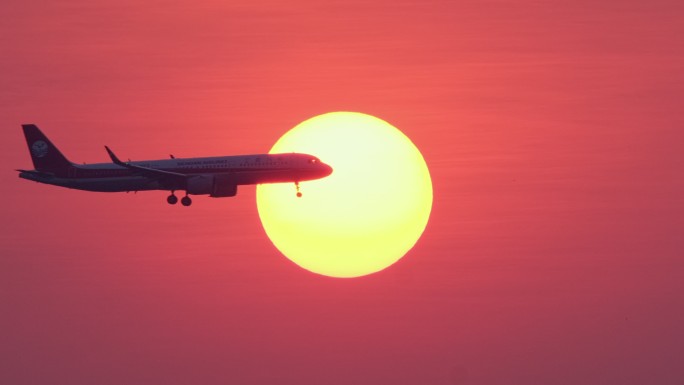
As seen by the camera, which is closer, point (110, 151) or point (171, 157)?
point (110, 151)

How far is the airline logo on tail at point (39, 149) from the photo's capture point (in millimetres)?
184250

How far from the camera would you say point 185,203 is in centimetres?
15688

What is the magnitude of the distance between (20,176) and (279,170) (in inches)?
1765

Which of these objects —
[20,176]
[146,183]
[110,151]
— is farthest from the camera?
[20,176]

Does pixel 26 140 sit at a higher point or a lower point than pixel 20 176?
higher

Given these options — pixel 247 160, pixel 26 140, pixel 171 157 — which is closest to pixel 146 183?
pixel 171 157

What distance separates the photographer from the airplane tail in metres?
176

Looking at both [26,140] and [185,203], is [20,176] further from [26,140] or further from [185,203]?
[185,203]

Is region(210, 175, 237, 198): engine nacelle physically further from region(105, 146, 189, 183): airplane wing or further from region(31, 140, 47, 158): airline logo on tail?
region(31, 140, 47, 158): airline logo on tail

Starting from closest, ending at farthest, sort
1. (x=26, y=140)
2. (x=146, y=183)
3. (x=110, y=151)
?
1. (x=110, y=151)
2. (x=146, y=183)
3. (x=26, y=140)

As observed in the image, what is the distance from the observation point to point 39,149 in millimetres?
185875

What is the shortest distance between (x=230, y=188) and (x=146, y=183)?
15052 millimetres

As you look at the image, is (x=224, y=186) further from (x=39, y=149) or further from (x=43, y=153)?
(x=39, y=149)

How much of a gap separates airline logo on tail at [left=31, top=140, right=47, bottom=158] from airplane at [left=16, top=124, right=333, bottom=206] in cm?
1435
